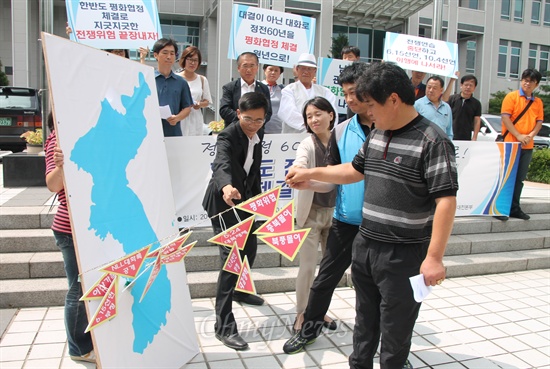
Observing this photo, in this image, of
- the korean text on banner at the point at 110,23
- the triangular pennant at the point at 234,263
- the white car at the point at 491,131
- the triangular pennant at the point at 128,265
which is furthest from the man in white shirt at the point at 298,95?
the white car at the point at 491,131

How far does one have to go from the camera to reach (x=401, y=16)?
25.6 m

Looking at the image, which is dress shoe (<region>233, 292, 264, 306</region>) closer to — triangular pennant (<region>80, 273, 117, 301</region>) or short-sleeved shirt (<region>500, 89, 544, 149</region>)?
triangular pennant (<region>80, 273, 117, 301</region>)

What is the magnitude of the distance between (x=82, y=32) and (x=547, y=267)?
6.30 m

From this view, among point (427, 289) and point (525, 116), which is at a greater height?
point (525, 116)

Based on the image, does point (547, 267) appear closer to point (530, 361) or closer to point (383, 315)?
point (530, 361)

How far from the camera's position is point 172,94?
15.7 ft

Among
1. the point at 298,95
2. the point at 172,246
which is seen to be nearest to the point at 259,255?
the point at 298,95

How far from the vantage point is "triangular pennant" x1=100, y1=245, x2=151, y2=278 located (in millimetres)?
2275

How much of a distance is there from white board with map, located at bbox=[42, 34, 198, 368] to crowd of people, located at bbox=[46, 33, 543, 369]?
0.23m

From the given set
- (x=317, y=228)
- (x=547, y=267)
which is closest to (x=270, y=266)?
(x=317, y=228)

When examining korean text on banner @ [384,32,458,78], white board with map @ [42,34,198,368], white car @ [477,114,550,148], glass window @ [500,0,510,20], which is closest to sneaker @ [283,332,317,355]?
white board with map @ [42,34,198,368]

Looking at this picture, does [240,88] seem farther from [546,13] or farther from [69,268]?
[546,13]

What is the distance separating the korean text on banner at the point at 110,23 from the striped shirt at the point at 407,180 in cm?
363

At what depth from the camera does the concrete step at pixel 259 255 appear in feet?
13.3
